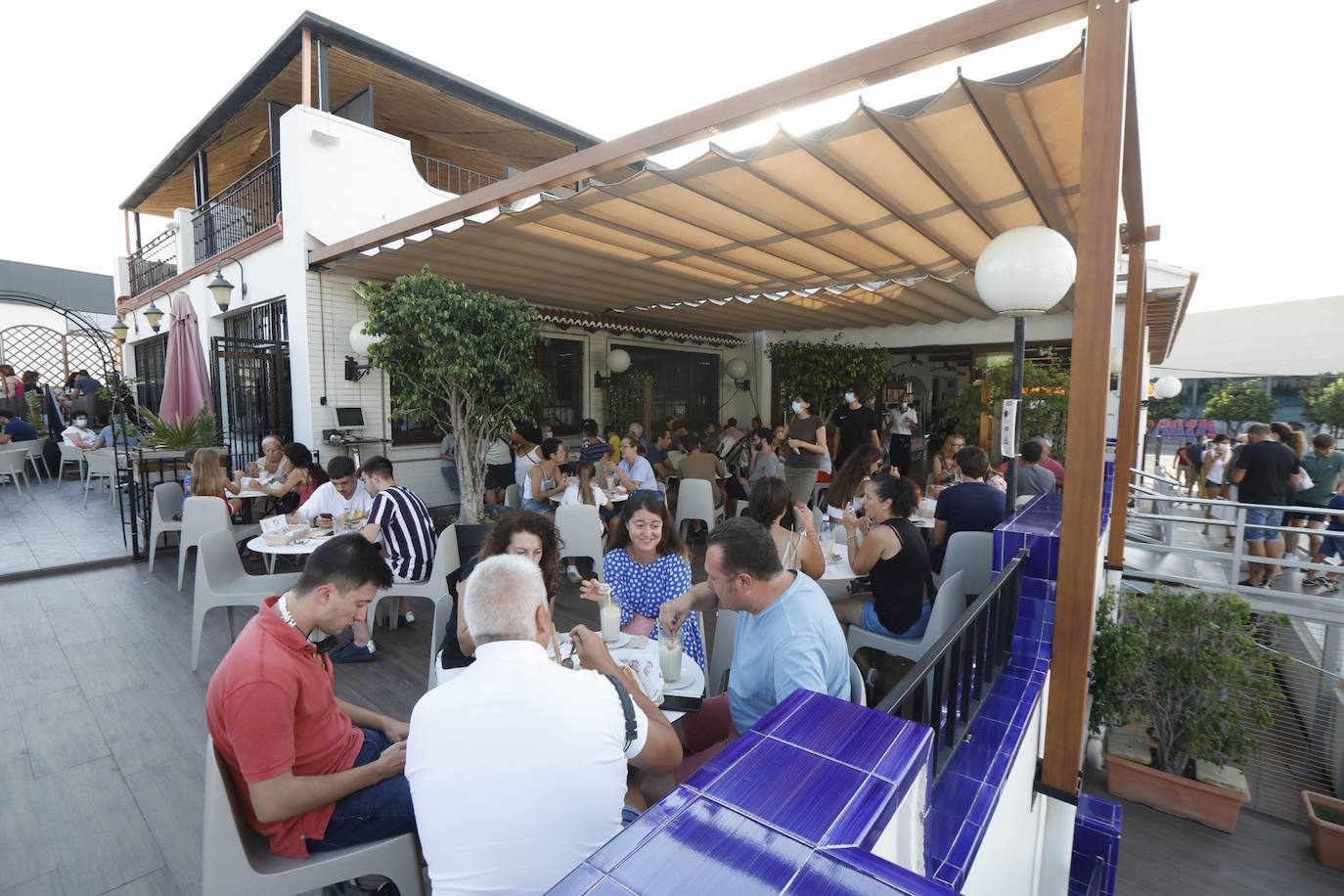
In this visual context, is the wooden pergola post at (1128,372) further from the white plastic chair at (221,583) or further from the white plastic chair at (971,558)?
the white plastic chair at (221,583)

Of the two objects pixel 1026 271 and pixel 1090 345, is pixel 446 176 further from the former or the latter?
pixel 1090 345

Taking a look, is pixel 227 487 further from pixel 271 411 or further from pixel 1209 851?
pixel 1209 851

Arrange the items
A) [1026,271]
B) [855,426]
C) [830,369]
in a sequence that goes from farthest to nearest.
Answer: [830,369], [855,426], [1026,271]

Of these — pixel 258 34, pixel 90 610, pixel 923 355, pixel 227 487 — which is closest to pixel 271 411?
pixel 227 487

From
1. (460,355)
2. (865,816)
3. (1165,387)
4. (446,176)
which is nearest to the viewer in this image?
(865,816)

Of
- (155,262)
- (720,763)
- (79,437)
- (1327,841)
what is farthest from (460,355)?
(155,262)

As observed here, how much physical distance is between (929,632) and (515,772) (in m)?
2.45

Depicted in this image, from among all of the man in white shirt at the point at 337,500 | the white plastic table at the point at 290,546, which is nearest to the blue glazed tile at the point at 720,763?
the white plastic table at the point at 290,546

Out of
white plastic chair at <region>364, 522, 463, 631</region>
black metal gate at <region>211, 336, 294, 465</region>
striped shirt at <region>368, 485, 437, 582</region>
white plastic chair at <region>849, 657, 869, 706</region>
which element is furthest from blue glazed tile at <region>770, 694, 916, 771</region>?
black metal gate at <region>211, 336, 294, 465</region>

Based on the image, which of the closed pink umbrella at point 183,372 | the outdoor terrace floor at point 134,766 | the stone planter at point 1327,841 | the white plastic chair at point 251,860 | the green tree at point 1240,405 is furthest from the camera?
the green tree at point 1240,405

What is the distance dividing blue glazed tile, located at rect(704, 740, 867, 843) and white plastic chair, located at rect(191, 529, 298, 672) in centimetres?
346

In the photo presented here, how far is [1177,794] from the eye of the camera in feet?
11.1

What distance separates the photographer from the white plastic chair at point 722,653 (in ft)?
8.89

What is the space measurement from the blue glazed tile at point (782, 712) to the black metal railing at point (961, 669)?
147mm
